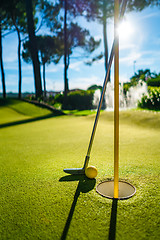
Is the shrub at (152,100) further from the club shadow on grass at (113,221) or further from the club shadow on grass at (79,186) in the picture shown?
the club shadow on grass at (113,221)

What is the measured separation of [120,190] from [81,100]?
13520mm

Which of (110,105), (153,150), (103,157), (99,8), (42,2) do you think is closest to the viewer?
(103,157)

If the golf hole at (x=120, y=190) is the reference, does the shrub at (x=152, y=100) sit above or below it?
above

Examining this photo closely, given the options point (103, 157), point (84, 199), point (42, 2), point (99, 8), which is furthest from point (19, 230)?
point (42, 2)

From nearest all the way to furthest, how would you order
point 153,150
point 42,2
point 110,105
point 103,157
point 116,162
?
point 116,162, point 103,157, point 153,150, point 110,105, point 42,2

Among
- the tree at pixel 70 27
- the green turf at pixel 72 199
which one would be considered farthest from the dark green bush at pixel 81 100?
the green turf at pixel 72 199

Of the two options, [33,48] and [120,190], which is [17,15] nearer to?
[33,48]

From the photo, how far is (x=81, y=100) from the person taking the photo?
1523 cm

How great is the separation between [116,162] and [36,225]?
2.49ft

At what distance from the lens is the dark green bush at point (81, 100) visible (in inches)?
591

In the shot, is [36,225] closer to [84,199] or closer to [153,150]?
[84,199]

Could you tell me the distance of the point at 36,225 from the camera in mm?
1383

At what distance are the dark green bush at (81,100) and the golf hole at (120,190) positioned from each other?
43.2 ft

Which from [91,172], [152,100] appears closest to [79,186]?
[91,172]
